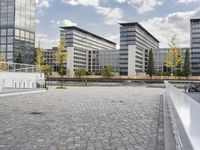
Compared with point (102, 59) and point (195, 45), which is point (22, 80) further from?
point (102, 59)

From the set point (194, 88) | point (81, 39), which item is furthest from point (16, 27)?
point (81, 39)

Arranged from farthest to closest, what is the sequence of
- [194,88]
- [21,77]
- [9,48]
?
[9,48], [194,88], [21,77]

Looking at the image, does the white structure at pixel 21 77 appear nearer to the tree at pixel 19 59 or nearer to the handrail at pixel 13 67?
the handrail at pixel 13 67

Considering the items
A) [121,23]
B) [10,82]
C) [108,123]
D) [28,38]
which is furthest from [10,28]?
[108,123]

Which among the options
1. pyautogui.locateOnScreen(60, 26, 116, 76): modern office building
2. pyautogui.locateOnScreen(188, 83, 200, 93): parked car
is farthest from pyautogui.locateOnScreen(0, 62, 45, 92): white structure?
pyautogui.locateOnScreen(60, 26, 116, 76): modern office building

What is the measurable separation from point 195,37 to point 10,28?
293 feet

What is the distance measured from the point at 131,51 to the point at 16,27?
6286 cm

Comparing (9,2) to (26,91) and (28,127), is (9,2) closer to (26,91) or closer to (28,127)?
(26,91)

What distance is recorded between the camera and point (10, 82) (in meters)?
32.0

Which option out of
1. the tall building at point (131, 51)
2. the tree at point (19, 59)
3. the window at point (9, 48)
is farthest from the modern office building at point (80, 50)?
the tree at point (19, 59)

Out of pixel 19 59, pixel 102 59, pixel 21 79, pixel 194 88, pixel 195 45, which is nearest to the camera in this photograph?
pixel 21 79

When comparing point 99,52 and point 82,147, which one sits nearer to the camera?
point 82,147

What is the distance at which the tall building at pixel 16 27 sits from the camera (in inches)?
3558

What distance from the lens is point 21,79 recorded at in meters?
34.0
